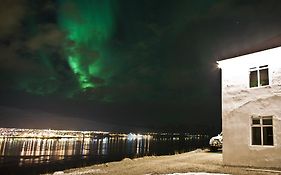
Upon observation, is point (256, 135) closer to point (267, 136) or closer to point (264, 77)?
point (267, 136)

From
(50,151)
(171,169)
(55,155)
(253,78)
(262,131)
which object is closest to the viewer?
(262,131)

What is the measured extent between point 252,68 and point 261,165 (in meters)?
5.44

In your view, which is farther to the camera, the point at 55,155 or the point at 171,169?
the point at 55,155

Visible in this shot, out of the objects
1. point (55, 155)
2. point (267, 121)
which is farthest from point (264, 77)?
point (55, 155)

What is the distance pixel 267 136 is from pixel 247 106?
1.92 m

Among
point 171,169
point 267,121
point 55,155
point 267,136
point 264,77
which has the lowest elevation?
point 55,155

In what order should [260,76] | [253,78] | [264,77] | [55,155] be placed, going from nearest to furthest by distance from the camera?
[264,77] → [260,76] → [253,78] → [55,155]

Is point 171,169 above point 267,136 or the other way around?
the other way around

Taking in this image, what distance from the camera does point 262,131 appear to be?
43.7 feet

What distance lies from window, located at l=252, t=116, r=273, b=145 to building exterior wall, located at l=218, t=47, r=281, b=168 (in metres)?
0.28

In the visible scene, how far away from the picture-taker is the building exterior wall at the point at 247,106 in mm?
12883

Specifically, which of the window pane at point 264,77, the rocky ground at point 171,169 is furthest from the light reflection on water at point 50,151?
the window pane at point 264,77

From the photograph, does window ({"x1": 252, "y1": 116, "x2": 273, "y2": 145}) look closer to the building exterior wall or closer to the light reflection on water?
the building exterior wall

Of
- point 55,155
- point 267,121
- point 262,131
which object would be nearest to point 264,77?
point 267,121
